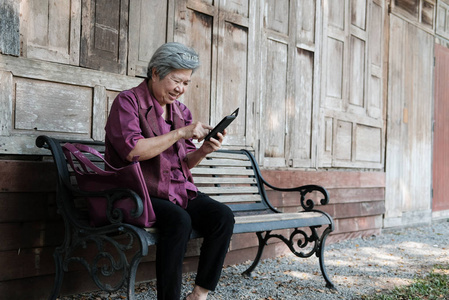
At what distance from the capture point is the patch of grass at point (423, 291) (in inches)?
140

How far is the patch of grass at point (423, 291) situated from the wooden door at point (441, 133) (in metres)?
4.66

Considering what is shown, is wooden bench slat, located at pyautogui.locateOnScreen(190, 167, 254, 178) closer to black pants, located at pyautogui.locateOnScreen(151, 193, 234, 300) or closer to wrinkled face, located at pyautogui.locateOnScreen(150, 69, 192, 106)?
black pants, located at pyautogui.locateOnScreen(151, 193, 234, 300)

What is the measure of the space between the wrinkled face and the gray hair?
31mm

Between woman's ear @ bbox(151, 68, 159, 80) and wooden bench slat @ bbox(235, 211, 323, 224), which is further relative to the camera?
wooden bench slat @ bbox(235, 211, 323, 224)

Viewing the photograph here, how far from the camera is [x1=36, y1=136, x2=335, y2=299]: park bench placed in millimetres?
2496

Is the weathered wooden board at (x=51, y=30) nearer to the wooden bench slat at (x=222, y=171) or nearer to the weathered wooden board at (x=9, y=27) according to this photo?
the weathered wooden board at (x=9, y=27)

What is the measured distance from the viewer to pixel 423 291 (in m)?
3.71

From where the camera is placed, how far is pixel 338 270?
4500mm

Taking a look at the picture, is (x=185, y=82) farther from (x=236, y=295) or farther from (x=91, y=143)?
(x=236, y=295)

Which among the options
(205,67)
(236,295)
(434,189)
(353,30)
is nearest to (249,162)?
(205,67)

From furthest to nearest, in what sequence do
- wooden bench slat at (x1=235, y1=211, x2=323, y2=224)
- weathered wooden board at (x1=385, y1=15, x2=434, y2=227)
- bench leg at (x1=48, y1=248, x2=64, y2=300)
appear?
weathered wooden board at (x1=385, y1=15, x2=434, y2=227) < wooden bench slat at (x1=235, y1=211, x2=323, y2=224) < bench leg at (x1=48, y1=248, x2=64, y2=300)

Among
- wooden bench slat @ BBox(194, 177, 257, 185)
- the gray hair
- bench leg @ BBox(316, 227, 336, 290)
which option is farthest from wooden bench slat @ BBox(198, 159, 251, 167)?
the gray hair

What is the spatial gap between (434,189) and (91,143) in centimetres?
680

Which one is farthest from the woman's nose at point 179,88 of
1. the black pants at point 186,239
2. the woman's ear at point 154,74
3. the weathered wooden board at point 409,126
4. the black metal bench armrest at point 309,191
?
the weathered wooden board at point 409,126
